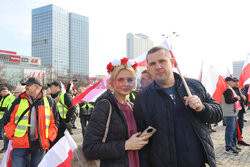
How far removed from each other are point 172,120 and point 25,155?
3080 millimetres

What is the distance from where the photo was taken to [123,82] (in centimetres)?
208

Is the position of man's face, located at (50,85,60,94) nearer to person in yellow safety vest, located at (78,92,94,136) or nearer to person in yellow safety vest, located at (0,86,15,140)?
person in yellow safety vest, located at (78,92,94,136)

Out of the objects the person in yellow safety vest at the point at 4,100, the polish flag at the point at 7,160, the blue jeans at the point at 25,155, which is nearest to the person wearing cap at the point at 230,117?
the blue jeans at the point at 25,155

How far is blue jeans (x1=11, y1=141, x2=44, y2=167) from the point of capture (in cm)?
380

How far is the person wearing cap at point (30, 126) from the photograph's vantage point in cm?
380

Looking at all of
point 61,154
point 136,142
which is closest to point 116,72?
point 136,142

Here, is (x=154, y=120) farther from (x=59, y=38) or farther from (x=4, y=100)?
(x=59, y=38)

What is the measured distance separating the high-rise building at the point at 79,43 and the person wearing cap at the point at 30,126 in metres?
133

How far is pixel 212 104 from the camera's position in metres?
2.05

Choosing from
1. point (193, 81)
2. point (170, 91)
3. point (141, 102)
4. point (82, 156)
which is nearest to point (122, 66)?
point (141, 102)

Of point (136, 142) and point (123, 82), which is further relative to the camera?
point (123, 82)

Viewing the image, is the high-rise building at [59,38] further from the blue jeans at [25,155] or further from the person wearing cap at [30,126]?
the blue jeans at [25,155]

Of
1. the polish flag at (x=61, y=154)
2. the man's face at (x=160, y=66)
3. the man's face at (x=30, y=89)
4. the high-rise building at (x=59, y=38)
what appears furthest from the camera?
the high-rise building at (x=59, y=38)

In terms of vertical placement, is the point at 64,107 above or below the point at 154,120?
below
